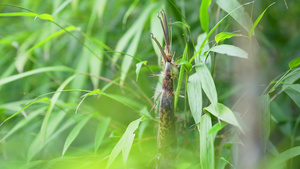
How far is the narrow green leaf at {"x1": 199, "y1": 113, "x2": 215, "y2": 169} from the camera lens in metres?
0.38

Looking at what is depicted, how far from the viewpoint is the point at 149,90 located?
69cm

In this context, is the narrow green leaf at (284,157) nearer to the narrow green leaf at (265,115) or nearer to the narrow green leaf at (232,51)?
the narrow green leaf at (265,115)

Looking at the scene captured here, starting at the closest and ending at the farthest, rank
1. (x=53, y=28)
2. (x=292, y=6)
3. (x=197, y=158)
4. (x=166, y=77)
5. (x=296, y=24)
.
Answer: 1. (x=166, y=77)
2. (x=197, y=158)
3. (x=53, y=28)
4. (x=292, y=6)
5. (x=296, y=24)

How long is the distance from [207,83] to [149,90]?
11.4 inches

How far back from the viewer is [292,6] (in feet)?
Answer: 3.26

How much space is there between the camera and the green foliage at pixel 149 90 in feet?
1.38

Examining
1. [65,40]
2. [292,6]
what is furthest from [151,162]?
[292,6]

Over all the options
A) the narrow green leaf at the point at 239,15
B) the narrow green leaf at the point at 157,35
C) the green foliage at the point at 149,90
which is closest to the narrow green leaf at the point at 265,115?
the green foliage at the point at 149,90

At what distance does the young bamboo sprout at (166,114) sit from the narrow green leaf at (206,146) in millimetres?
49

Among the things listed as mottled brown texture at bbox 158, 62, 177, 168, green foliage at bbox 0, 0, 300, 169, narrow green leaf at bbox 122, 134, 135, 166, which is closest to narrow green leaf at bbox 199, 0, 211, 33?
green foliage at bbox 0, 0, 300, 169

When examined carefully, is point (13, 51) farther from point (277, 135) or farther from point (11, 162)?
point (277, 135)

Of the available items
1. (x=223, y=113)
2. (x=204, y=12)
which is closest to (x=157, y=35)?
(x=204, y=12)

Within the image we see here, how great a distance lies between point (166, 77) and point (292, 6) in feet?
2.60

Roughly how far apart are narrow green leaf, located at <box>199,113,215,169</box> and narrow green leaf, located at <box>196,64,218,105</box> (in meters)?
0.04
